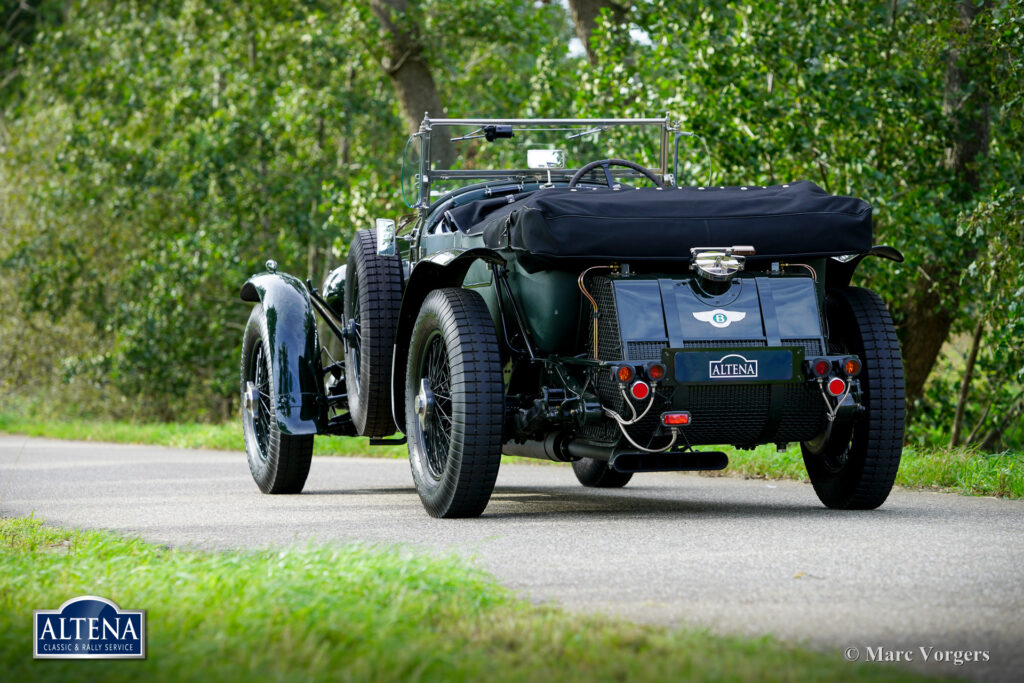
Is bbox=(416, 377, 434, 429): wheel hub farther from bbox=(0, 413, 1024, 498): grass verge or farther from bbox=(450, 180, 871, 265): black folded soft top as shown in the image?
bbox=(0, 413, 1024, 498): grass verge

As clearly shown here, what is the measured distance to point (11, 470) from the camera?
10.1 metres

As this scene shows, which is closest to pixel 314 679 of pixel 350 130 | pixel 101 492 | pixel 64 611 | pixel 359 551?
pixel 64 611

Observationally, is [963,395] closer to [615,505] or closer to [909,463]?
[909,463]

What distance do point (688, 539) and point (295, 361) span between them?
3368mm

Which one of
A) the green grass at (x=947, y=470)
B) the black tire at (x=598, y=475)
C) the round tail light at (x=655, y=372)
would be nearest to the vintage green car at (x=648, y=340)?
the round tail light at (x=655, y=372)

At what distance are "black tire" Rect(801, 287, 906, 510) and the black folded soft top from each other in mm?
476

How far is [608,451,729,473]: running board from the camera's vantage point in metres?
5.76

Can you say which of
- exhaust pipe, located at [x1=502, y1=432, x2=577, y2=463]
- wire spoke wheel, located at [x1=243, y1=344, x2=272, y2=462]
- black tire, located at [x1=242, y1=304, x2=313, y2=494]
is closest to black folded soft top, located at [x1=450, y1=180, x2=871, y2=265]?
exhaust pipe, located at [x1=502, y1=432, x2=577, y2=463]

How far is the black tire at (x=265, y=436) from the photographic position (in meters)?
7.95

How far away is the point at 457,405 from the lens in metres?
5.97

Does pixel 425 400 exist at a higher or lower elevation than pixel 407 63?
lower

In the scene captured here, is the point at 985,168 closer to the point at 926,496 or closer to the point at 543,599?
the point at 926,496

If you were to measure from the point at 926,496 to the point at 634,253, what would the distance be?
2570 mm

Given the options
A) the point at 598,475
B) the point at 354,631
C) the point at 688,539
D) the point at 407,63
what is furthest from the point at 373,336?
the point at 407,63
